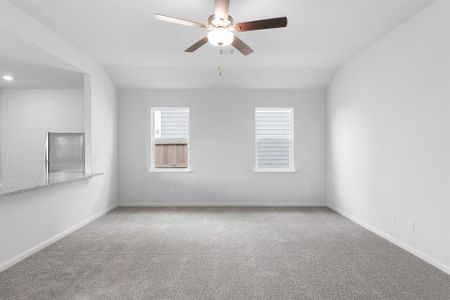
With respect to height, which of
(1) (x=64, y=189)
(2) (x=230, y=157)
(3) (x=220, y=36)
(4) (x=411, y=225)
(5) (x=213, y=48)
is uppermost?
(5) (x=213, y=48)

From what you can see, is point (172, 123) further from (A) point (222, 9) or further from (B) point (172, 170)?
(A) point (222, 9)

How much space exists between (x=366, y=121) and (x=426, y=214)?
1677mm

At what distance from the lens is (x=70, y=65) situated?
4125 mm

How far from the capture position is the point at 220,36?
2637 millimetres

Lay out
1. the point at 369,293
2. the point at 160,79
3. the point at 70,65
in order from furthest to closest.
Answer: the point at 160,79 → the point at 70,65 → the point at 369,293

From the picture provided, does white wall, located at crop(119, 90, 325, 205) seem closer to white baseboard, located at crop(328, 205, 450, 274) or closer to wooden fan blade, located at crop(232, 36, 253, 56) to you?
white baseboard, located at crop(328, 205, 450, 274)

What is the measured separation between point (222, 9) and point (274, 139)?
389cm

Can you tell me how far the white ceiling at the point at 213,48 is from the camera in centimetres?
304

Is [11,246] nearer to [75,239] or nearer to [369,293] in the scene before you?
[75,239]

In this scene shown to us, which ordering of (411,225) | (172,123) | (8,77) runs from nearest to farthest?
(411,225)
(8,77)
(172,123)

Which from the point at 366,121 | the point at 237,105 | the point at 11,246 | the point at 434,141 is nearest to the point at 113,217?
the point at 11,246

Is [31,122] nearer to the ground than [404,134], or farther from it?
farther from it

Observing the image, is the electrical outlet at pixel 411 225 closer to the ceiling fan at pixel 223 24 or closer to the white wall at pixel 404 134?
the white wall at pixel 404 134

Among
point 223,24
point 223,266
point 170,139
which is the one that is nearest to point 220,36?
point 223,24
